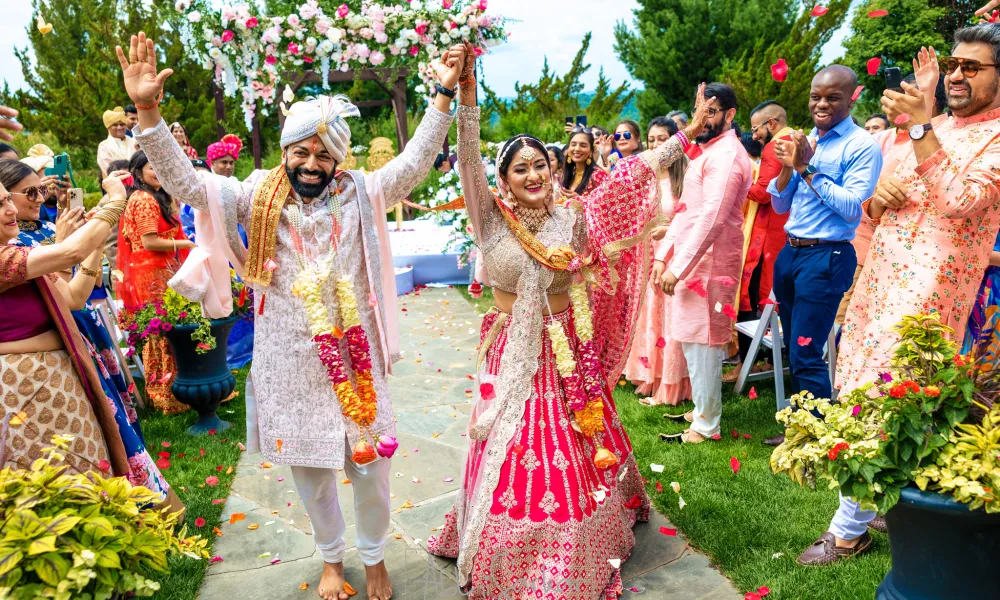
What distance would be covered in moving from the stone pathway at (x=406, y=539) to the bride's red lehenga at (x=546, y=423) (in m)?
0.17

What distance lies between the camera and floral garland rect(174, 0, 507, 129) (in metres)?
9.10

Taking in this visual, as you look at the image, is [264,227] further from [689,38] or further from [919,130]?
[689,38]

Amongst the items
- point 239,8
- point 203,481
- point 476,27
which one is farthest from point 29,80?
point 203,481

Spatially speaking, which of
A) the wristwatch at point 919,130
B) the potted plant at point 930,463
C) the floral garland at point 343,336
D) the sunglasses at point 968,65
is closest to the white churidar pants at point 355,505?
the floral garland at point 343,336

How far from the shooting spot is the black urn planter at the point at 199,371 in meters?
5.39

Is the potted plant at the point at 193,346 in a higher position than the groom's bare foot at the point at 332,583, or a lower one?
higher

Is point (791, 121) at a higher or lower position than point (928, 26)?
lower

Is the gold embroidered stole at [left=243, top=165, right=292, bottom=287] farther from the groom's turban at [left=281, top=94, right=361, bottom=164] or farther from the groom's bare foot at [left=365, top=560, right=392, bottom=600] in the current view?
the groom's bare foot at [left=365, top=560, right=392, bottom=600]

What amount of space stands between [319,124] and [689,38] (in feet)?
83.5

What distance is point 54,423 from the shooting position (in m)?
3.06

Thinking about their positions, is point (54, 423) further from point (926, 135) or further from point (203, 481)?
point (926, 135)

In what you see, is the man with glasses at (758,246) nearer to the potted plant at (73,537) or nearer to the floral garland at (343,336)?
the floral garland at (343,336)

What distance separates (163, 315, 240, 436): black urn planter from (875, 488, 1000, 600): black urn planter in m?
4.64

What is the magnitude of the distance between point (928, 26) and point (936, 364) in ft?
70.9
